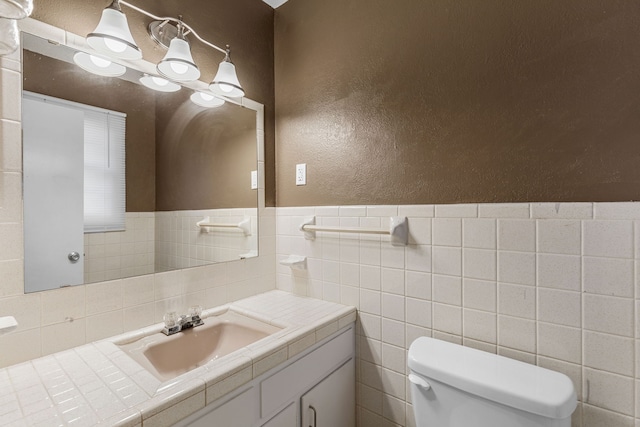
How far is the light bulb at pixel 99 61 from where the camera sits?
41.7 inches

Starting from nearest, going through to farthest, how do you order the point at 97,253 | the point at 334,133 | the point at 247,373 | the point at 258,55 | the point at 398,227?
the point at 247,373
the point at 97,253
the point at 398,227
the point at 334,133
the point at 258,55

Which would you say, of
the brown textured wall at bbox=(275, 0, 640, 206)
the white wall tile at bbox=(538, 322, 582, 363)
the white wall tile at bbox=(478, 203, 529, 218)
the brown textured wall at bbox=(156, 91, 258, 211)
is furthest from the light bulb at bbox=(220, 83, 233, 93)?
the white wall tile at bbox=(538, 322, 582, 363)

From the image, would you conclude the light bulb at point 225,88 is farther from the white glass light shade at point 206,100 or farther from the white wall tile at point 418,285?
the white wall tile at point 418,285

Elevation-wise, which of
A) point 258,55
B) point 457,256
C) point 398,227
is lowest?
point 457,256

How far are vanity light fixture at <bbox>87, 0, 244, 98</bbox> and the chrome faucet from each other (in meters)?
1.01

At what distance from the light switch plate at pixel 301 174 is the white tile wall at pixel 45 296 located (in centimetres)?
75

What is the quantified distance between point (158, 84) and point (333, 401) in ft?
5.13

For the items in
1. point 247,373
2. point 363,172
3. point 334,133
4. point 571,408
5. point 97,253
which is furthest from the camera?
point 334,133

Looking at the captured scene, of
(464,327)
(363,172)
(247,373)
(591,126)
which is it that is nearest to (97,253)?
(247,373)

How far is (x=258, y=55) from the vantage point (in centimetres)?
168

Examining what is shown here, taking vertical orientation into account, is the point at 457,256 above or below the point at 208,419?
above

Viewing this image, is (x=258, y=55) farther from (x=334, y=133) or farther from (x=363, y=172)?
(x=363, y=172)

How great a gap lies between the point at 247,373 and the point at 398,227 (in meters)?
0.79

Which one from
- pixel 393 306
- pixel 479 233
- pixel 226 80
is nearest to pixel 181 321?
pixel 393 306
